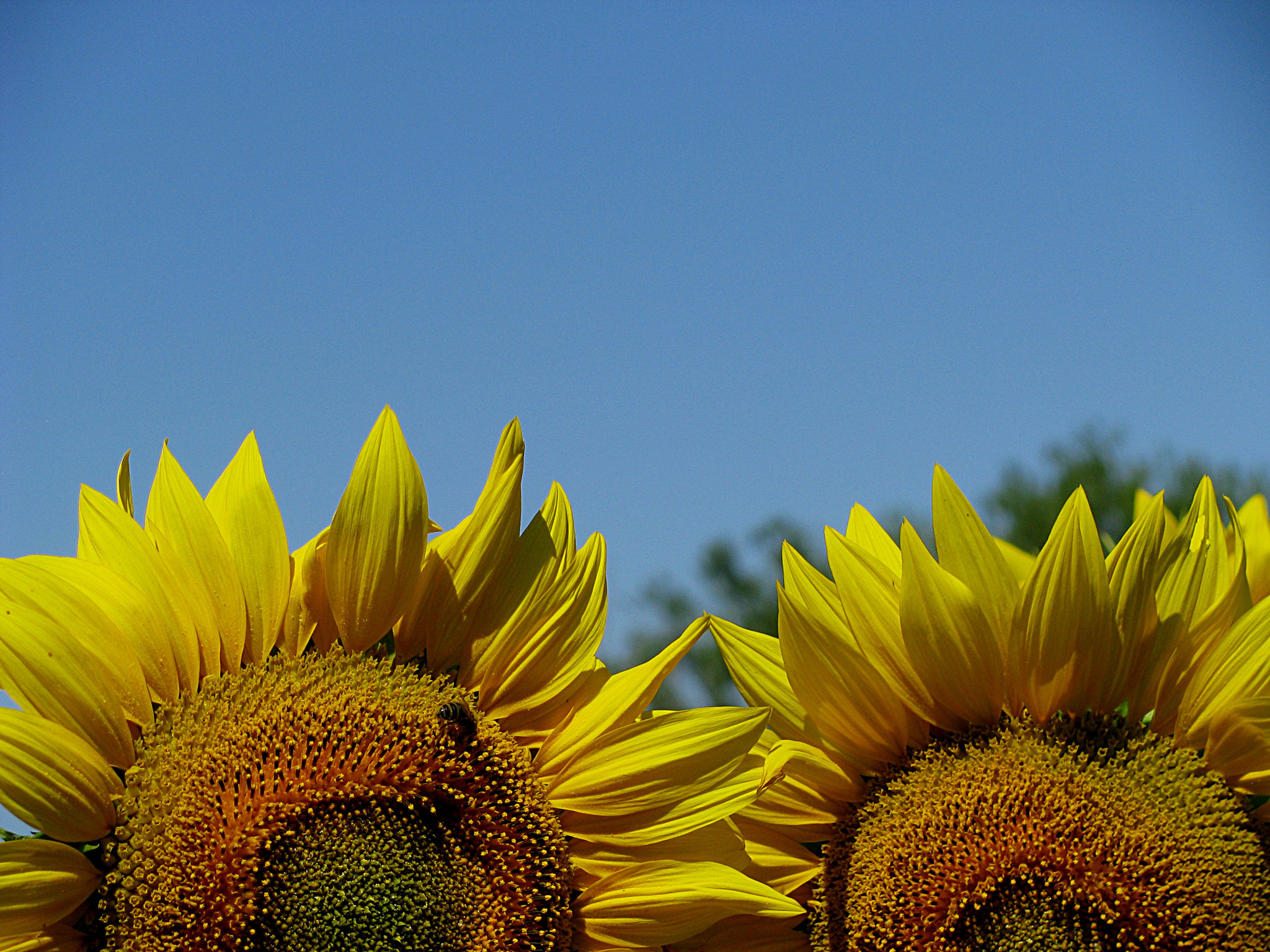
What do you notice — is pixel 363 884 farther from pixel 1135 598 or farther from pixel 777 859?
pixel 1135 598

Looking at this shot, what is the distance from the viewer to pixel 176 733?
4.77 ft

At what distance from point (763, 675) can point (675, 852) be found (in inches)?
12.3

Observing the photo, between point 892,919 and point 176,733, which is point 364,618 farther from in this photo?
point 892,919

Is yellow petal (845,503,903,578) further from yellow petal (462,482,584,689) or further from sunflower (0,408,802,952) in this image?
yellow petal (462,482,584,689)

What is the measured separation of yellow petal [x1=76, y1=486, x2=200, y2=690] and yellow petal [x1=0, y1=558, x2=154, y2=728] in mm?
57

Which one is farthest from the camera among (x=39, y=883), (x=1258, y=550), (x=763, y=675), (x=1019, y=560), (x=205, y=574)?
(x=1019, y=560)

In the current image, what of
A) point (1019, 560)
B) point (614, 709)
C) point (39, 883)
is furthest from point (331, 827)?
point (1019, 560)

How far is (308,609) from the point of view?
159 centimetres

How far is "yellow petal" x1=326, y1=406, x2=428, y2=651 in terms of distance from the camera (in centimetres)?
157

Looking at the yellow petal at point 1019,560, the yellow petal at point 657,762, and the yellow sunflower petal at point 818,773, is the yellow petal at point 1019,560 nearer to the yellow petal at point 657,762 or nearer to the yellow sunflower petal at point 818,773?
the yellow sunflower petal at point 818,773

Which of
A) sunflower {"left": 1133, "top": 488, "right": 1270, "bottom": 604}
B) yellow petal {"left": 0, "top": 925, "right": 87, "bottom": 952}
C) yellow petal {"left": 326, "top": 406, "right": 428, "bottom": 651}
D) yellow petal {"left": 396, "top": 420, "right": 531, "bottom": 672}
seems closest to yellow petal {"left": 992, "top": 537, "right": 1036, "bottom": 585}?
sunflower {"left": 1133, "top": 488, "right": 1270, "bottom": 604}

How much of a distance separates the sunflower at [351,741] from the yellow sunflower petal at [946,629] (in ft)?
0.90

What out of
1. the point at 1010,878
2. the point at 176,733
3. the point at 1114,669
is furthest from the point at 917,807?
the point at 176,733

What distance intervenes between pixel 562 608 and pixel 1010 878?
2.52 feet
